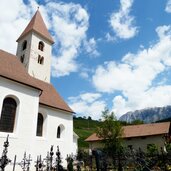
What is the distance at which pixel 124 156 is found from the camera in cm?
932

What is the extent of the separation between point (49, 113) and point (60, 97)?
4.57m

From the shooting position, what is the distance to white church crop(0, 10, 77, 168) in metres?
17.6

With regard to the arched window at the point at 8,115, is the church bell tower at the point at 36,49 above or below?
above

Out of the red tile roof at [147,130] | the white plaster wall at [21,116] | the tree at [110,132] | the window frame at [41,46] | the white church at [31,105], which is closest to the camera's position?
the white plaster wall at [21,116]

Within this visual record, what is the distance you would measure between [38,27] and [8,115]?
1962cm

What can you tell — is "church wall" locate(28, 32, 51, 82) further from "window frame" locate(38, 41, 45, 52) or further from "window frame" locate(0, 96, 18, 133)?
"window frame" locate(0, 96, 18, 133)

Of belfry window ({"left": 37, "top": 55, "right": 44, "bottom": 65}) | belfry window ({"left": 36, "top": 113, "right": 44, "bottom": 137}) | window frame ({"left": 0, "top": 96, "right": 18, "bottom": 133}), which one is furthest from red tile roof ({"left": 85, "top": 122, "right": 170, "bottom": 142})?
window frame ({"left": 0, "top": 96, "right": 18, "bottom": 133})

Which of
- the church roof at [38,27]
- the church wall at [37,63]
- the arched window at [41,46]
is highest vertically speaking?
the church roof at [38,27]

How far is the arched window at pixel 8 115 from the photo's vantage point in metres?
17.3

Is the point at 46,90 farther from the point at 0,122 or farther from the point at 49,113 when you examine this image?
the point at 0,122

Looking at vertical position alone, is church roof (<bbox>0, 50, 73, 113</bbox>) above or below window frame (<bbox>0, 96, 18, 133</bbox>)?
above

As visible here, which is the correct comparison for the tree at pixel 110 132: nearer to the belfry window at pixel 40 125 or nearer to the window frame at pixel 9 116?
the belfry window at pixel 40 125

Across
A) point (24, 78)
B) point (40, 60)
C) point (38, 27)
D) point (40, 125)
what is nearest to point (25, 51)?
point (40, 60)

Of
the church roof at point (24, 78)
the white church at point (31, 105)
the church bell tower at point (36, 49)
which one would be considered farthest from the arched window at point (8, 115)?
the church bell tower at point (36, 49)
